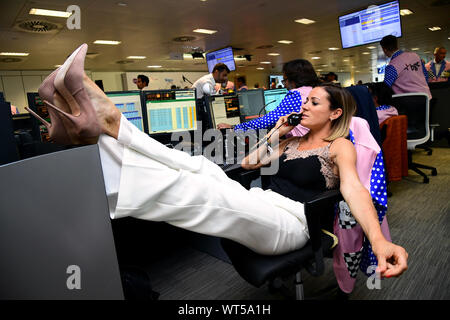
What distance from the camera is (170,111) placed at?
103 inches

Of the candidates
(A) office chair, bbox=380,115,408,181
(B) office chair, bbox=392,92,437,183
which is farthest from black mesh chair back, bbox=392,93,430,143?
(A) office chair, bbox=380,115,408,181

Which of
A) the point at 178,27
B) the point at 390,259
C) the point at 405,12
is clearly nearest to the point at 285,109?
the point at 390,259

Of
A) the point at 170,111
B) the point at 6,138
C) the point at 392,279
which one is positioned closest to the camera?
the point at 6,138

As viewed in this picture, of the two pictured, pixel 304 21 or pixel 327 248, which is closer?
pixel 327 248

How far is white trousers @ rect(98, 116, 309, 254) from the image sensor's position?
0.84m

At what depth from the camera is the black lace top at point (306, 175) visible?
1.43 m

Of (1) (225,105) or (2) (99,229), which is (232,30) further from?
(2) (99,229)

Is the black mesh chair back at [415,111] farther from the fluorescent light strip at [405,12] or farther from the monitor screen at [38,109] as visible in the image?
the fluorescent light strip at [405,12]

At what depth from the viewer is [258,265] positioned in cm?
109

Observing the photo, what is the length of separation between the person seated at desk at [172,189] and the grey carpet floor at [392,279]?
0.77 meters

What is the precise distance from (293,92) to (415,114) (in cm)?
207

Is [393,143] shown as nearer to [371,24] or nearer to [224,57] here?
[371,24]

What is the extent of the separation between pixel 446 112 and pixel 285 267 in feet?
17.9

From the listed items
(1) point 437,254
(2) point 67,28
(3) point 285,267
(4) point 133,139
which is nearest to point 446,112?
(1) point 437,254
